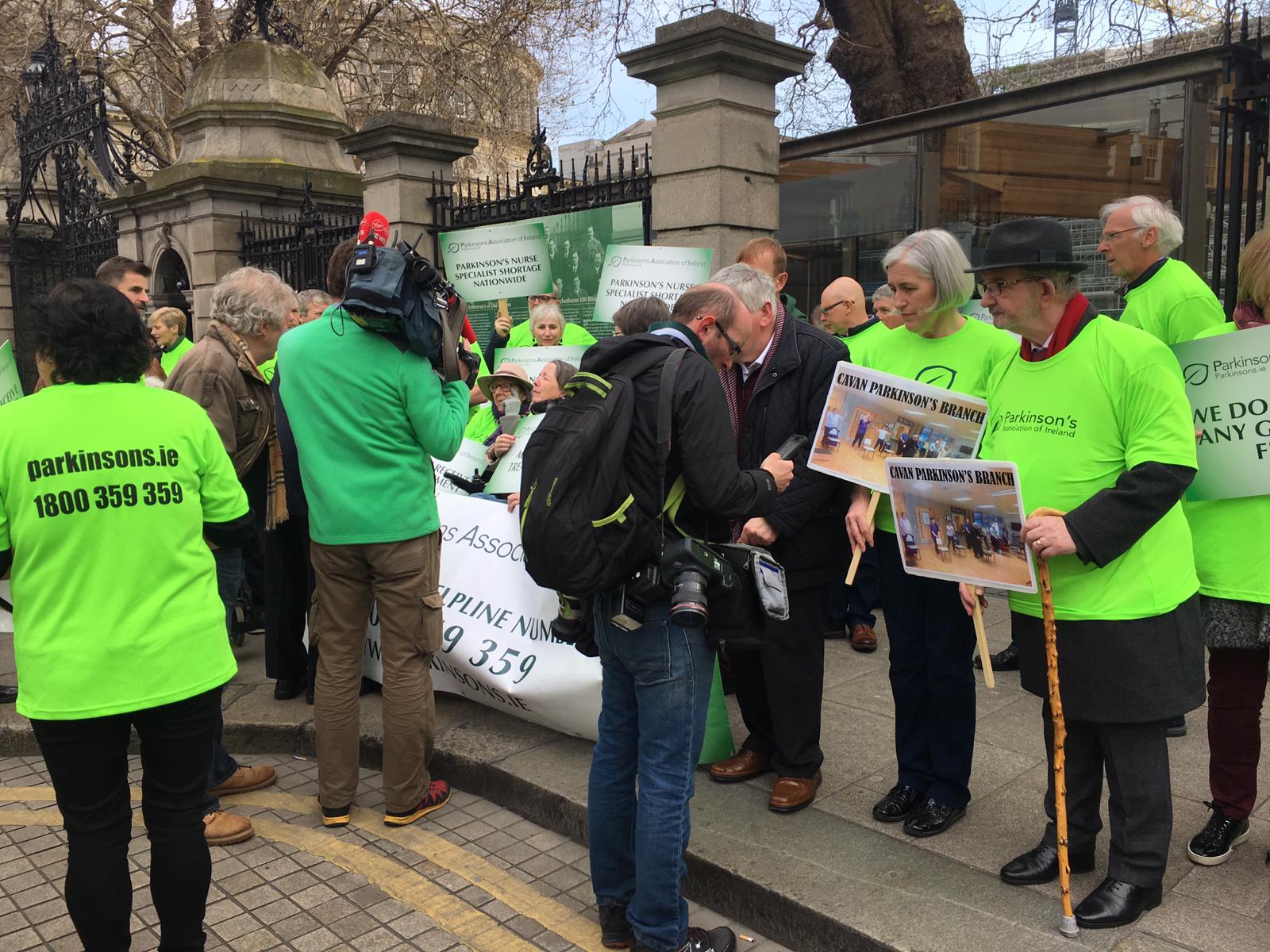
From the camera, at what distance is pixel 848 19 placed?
11.7 meters

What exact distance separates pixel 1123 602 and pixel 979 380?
0.94 meters

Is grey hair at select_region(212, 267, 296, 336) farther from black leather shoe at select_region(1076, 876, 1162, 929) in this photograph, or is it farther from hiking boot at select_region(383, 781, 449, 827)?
black leather shoe at select_region(1076, 876, 1162, 929)

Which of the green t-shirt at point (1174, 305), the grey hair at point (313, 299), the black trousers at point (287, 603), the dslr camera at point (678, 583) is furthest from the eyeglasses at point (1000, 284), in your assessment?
the grey hair at point (313, 299)

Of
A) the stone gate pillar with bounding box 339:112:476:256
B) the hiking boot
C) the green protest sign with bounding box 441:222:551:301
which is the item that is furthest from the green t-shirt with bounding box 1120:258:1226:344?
the stone gate pillar with bounding box 339:112:476:256

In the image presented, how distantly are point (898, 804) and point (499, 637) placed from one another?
1.72m

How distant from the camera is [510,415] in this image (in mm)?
5133

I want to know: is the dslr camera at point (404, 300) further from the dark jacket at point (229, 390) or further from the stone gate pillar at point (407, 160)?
the stone gate pillar at point (407, 160)

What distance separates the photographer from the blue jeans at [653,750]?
274cm

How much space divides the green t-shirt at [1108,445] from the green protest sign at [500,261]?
202 inches

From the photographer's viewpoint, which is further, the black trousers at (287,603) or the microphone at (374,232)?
the black trousers at (287,603)

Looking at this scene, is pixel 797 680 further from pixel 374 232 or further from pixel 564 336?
pixel 564 336

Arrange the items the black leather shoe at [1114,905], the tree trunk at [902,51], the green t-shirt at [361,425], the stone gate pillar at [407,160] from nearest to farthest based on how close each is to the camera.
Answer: the black leather shoe at [1114,905], the green t-shirt at [361,425], the stone gate pillar at [407,160], the tree trunk at [902,51]

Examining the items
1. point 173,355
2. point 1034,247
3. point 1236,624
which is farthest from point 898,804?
point 173,355

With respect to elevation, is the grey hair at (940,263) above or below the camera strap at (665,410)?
above
